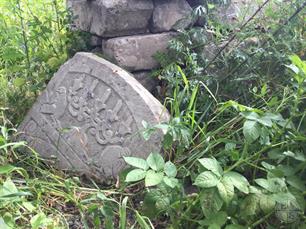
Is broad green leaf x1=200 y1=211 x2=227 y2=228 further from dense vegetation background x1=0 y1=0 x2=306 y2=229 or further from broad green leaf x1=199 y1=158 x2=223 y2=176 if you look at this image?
broad green leaf x1=199 y1=158 x2=223 y2=176

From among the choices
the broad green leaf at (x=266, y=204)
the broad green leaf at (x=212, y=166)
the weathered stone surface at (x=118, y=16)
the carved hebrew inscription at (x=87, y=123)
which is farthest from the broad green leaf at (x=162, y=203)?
the weathered stone surface at (x=118, y=16)

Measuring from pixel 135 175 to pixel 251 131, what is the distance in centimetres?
43

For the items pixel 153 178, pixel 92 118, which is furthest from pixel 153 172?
pixel 92 118

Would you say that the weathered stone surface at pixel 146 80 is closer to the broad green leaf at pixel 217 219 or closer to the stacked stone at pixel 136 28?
the stacked stone at pixel 136 28

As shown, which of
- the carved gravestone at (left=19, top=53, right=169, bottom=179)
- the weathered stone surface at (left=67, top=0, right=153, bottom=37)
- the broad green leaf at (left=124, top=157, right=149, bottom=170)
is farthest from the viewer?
the weathered stone surface at (left=67, top=0, right=153, bottom=37)

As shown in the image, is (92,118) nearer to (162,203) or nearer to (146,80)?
(146,80)

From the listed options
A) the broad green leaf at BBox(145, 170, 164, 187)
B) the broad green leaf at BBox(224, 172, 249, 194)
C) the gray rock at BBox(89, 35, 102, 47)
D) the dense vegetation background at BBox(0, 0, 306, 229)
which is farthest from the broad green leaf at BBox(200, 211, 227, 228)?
the gray rock at BBox(89, 35, 102, 47)

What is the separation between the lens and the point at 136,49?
2459mm

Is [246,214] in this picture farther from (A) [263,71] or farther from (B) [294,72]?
(A) [263,71]

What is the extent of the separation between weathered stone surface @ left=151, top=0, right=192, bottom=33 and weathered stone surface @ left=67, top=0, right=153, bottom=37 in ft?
0.13

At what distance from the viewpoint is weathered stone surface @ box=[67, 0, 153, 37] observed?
7.80ft

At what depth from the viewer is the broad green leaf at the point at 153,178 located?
5.10 ft

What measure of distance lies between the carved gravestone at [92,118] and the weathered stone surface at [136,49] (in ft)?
0.46

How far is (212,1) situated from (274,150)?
104cm
